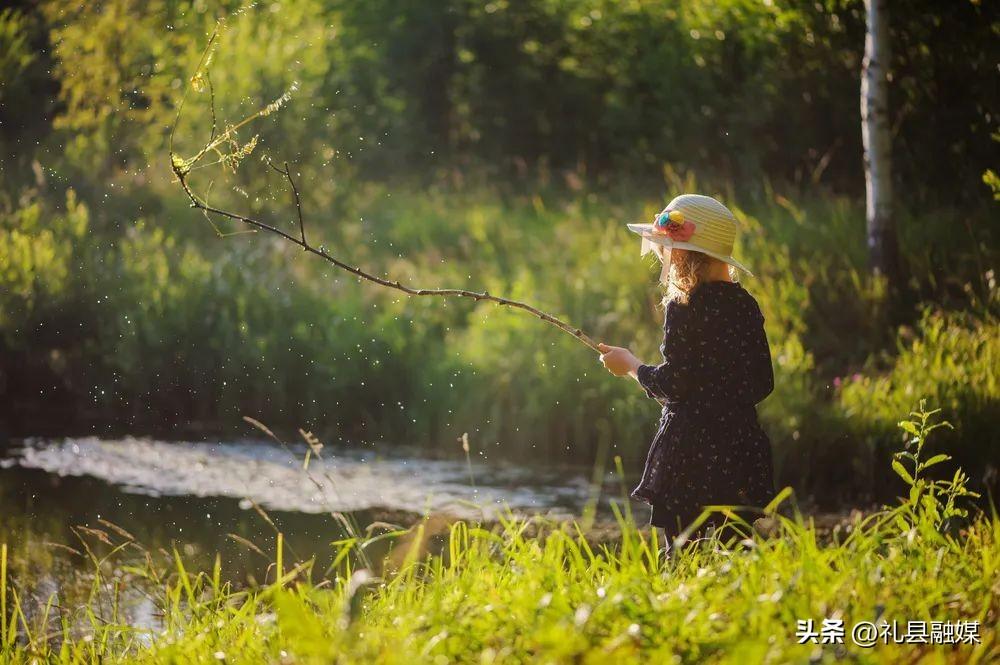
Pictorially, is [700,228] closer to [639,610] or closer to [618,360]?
[618,360]

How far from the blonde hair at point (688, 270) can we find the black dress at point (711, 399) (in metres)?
0.03

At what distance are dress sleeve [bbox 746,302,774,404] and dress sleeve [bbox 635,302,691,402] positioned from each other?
204 millimetres

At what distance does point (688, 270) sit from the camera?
407 cm

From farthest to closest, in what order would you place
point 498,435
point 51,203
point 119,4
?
point 119,4 < point 51,203 < point 498,435

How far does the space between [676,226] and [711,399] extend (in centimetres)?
57

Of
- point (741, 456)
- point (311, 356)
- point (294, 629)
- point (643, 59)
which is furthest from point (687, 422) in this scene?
point (643, 59)

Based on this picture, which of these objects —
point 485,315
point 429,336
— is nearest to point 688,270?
point 485,315

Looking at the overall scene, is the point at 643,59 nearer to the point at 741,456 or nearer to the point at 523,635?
the point at 741,456

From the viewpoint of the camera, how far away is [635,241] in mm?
9648

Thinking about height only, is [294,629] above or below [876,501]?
above

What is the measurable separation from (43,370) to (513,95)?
324 inches

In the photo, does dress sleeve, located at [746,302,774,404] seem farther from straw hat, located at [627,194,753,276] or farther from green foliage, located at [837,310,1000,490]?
green foliage, located at [837,310,1000,490]

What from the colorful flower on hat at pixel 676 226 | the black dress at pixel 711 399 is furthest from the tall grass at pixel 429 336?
the colorful flower on hat at pixel 676 226

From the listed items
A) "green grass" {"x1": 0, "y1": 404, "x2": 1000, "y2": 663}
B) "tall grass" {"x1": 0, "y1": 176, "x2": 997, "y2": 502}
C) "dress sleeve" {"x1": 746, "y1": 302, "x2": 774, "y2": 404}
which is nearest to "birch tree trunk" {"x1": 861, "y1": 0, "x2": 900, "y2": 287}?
"tall grass" {"x1": 0, "y1": 176, "x2": 997, "y2": 502}
